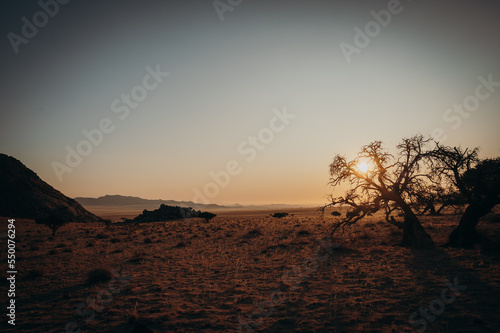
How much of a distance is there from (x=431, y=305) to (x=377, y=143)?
415 inches

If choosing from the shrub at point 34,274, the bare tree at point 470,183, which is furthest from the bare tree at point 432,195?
the shrub at point 34,274

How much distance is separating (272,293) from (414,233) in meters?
11.4

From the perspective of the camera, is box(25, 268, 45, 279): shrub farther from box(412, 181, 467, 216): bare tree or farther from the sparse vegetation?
box(412, 181, 467, 216): bare tree

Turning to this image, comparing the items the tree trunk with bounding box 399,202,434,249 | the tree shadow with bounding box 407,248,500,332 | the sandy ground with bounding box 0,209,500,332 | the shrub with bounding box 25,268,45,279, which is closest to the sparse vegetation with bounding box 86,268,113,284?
the sandy ground with bounding box 0,209,500,332

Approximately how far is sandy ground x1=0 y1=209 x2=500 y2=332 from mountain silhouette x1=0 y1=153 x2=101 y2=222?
37670 mm

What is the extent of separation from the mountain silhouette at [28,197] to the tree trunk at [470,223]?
169 feet

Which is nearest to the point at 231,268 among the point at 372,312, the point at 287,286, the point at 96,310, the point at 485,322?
the point at 287,286

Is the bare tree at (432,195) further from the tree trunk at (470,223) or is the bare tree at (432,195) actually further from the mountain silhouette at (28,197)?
the mountain silhouette at (28,197)

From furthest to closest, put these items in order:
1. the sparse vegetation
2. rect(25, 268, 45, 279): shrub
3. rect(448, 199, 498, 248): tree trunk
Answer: rect(448, 199, 498, 248): tree trunk
rect(25, 268, 45, 279): shrub
the sparse vegetation

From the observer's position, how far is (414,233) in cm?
1545

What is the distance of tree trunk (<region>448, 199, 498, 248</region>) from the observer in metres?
13.3

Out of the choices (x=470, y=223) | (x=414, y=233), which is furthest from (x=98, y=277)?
(x=470, y=223)

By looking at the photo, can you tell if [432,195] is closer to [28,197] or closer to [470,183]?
[470,183]

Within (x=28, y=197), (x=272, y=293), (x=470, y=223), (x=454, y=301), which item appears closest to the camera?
(x=454, y=301)
